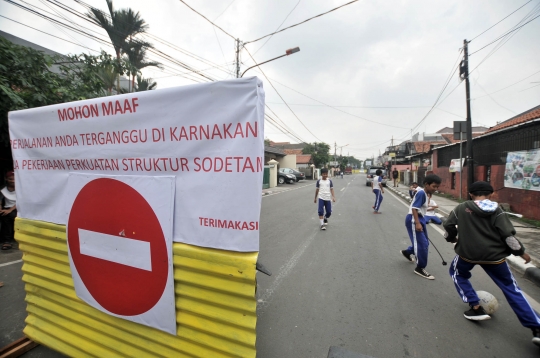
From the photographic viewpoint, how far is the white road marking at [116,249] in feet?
5.20

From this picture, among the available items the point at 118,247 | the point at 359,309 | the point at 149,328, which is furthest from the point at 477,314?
the point at 118,247

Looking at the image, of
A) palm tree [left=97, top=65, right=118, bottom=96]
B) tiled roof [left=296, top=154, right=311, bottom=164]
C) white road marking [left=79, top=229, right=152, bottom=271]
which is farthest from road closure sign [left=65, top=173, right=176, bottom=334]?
tiled roof [left=296, top=154, right=311, bottom=164]

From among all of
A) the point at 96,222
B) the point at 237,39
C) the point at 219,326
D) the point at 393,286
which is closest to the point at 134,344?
the point at 219,326

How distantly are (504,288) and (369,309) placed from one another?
4.25 ft

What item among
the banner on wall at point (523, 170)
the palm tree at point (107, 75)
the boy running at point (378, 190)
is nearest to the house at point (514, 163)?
the banner on wall at point (523, 170)

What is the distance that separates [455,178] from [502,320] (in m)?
13.0

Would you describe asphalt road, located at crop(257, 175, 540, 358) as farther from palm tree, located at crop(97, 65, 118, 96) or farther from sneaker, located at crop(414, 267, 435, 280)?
palm tree, located at crop(97, 65, 118, 96)

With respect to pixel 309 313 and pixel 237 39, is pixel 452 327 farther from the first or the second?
pixel 237 39

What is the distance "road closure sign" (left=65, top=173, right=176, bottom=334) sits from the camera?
1.54 metres

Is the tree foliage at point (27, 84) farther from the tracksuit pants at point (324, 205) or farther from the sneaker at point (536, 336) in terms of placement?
the sneaker at point (536, 336)

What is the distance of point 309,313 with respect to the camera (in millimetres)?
2932

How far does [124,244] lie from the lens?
64.4 inches

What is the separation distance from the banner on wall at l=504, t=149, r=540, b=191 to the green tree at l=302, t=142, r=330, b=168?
40.8 metres

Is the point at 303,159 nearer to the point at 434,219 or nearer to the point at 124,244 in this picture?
the point at 434,219
